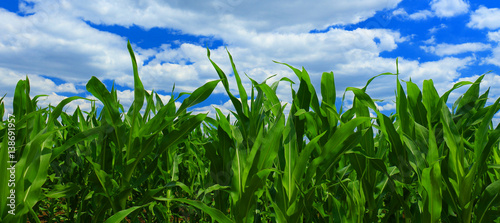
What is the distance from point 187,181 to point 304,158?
1356 mm

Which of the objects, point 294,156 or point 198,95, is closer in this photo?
point 294,156

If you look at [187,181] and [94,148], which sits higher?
[94,148]

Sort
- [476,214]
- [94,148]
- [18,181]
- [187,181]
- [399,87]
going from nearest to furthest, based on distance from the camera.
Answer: [18,181]
[476,214]
[399,87]
[94,148]
[187,181]

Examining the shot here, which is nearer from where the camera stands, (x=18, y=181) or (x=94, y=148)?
(x=18, y=181)

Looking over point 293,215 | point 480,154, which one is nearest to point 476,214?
point 480,154

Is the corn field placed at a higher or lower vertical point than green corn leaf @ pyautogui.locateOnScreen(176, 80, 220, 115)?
lower

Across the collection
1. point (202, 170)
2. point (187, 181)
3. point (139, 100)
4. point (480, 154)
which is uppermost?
point (139, 100)

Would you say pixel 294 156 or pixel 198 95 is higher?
pixel 198 95

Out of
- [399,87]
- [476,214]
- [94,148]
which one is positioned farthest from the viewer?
[94,148]

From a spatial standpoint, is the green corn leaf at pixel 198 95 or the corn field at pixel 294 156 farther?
the green corn leaf at pixel 198 95

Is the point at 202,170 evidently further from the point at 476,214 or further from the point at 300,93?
the point at 476,214

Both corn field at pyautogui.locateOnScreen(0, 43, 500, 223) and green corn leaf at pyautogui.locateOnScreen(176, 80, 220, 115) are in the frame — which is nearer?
corn field at pyautogui.locateOnScreen(0, 43, 500, 223)

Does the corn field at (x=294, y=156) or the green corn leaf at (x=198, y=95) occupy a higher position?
the green corn leaf at (x=198, y=95)

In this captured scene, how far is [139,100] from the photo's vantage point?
1.15 meters
